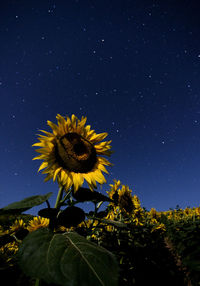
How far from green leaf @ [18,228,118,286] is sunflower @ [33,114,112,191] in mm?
639

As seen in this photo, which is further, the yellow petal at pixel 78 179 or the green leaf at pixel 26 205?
the yellow petal at pixel 78 179

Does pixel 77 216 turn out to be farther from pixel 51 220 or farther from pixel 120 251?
pixel 120 251

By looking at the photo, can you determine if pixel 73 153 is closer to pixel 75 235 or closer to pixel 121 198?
pixel 75 235

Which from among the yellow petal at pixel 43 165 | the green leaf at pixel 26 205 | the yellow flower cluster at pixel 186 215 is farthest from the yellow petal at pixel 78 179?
the yellow flower cluster at pixel 186 215

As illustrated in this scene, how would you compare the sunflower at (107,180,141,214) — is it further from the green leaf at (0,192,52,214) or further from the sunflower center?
the green leaf at (0,192,52,214)

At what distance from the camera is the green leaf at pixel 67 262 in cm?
64

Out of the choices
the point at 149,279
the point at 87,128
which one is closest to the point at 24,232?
the point at 87,128

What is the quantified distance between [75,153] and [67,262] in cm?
109

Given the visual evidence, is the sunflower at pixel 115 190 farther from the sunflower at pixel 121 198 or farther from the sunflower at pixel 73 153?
the sunflower at pixel 73 153

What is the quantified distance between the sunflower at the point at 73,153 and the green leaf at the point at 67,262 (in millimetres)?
639

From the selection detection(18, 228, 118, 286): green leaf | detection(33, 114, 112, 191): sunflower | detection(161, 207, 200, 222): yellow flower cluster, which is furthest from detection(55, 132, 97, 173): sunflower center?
detection(161, 207, 200, 222): yellow flower cluster

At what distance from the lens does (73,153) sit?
1.70m

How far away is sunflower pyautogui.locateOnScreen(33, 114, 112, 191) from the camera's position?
1579 mm

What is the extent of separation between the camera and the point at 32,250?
0.78 m
